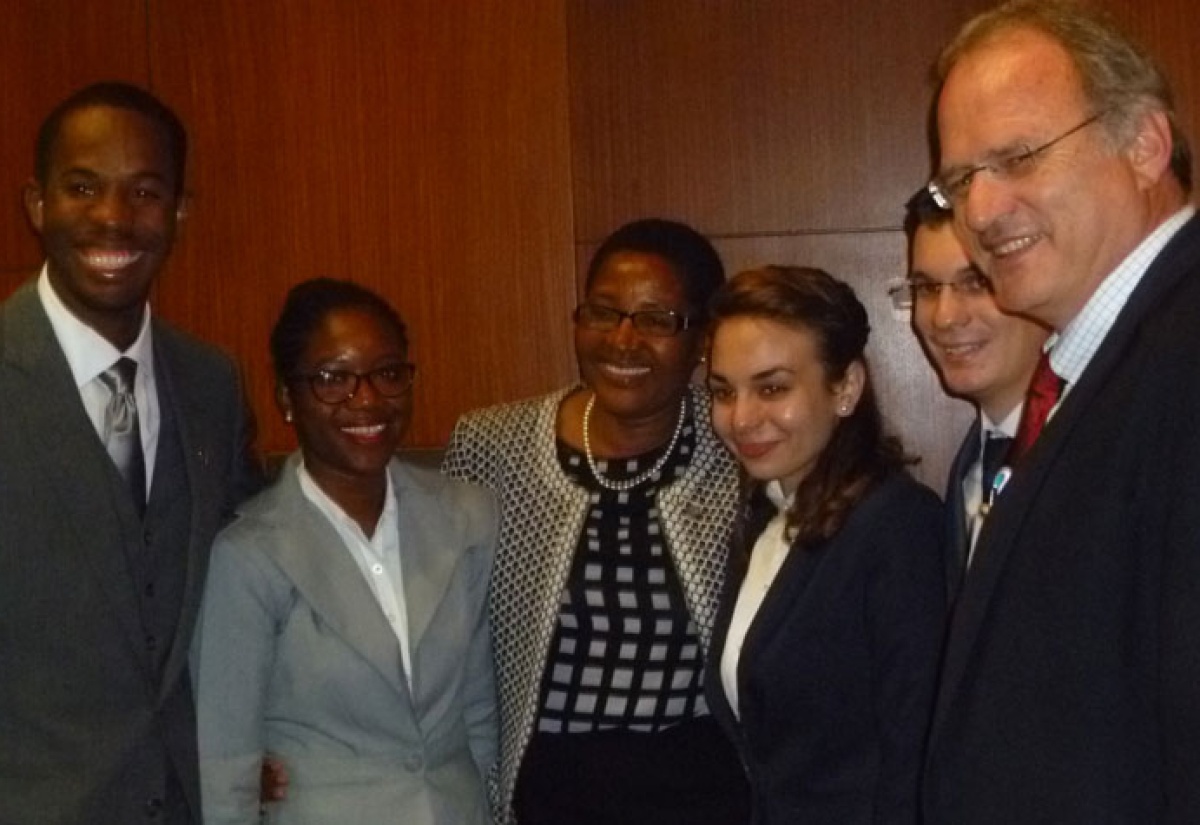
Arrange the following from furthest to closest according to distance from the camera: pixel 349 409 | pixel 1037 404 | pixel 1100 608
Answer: pixel 349 409 → pixel 1037 404 → pixel 1100 608

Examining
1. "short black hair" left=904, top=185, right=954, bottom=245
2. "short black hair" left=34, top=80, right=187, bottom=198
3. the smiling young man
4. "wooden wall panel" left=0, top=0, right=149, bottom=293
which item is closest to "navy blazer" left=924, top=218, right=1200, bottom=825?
the smiling young man

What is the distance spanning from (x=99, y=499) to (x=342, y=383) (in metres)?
0.45

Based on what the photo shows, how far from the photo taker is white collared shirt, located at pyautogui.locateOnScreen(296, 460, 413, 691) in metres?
2.38

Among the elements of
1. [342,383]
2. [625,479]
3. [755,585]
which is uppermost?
[342,383]

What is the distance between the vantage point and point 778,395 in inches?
89.1

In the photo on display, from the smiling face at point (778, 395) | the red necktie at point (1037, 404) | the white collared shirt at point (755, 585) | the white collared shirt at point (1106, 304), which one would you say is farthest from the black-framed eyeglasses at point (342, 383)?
the white collared shirt at point (1106, 304)

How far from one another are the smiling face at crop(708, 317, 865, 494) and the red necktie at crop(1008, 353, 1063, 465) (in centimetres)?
45

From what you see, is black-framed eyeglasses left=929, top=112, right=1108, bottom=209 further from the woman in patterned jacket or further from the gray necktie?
the gray necktie

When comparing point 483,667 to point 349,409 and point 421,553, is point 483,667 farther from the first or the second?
point 349,409

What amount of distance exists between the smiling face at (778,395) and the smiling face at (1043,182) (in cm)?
68

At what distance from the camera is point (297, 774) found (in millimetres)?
2271

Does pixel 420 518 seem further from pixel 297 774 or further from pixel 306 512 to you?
pixel 297 774

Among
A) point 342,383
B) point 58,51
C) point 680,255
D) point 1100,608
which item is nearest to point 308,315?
point 342,383

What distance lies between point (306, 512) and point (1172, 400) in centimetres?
153
